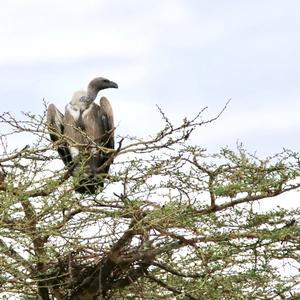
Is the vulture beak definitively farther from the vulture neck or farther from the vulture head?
the vulture neck

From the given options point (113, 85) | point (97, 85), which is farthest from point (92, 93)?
point (113, 85)

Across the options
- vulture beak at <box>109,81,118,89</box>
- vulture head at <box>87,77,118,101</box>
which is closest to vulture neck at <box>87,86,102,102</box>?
vulture head at <box>87,77,118,101</box>

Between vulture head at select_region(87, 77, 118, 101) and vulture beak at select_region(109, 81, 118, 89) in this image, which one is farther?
vulture beak at select_region(109, 81, 118, 89)

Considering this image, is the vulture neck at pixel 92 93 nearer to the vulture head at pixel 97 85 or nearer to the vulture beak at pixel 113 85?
the vulture head at pixel 97 85

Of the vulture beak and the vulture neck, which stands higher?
the vulture beak

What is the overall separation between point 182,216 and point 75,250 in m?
0.92

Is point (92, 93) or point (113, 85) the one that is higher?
point (113, 85)

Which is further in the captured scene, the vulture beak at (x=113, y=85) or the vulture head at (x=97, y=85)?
the vulture beak at (x=113, y=85)

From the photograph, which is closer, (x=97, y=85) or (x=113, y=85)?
(x=97, y=85)

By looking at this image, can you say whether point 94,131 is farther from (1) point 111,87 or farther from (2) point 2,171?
(2) point 2,171

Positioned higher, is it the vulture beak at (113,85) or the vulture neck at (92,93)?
the vulture beak at (113,85)

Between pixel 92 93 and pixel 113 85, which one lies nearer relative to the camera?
pixel 92 93

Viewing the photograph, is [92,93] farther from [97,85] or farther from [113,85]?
[113,85]

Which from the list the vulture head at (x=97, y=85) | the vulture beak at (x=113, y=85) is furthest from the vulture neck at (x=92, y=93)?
the vulture beak at (x=113, y=85)
